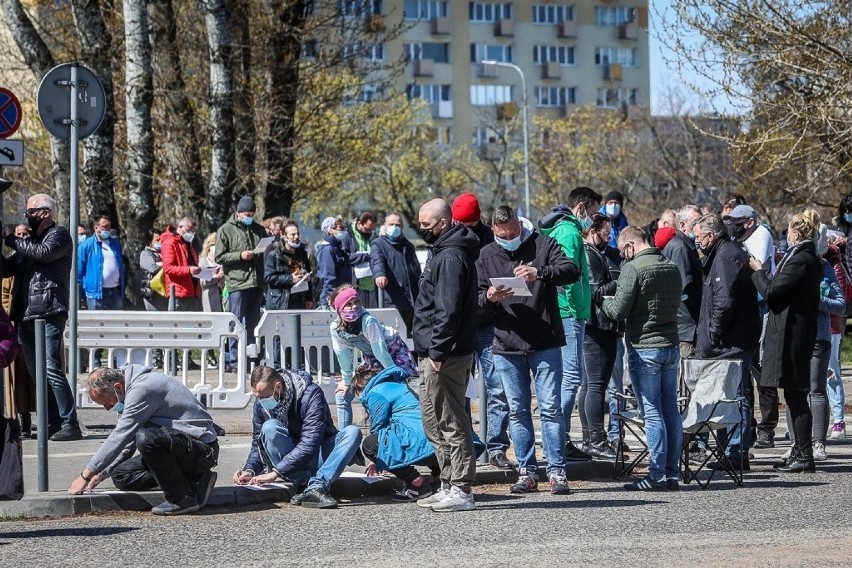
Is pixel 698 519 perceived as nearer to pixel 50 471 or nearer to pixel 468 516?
pixel 468 516

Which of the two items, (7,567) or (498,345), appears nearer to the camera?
(7,567)

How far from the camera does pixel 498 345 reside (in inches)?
428

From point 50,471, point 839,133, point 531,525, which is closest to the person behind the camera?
point 531,525

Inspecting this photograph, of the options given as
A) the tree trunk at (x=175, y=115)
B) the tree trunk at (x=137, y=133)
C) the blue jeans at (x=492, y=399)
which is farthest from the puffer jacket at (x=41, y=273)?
the tree trunk at (x=175, y=115)

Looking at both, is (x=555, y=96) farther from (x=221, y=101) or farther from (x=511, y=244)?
(x=511, y=244)

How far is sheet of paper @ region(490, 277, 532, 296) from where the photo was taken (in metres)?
10.4

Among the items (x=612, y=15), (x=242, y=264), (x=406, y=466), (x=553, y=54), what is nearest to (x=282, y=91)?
(x=242, y=264)

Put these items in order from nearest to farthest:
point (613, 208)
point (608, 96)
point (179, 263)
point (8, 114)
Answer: point (8, 114) < point (613, 208) < point (179, 263) < point (608, 96)

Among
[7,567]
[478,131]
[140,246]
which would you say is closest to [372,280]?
[140,246]

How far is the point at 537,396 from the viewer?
35.7ft

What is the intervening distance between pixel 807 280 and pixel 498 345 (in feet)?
9.29

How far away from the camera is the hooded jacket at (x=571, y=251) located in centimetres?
1153

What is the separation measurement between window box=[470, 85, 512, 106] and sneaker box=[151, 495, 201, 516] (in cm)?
8956

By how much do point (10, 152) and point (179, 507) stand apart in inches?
121
